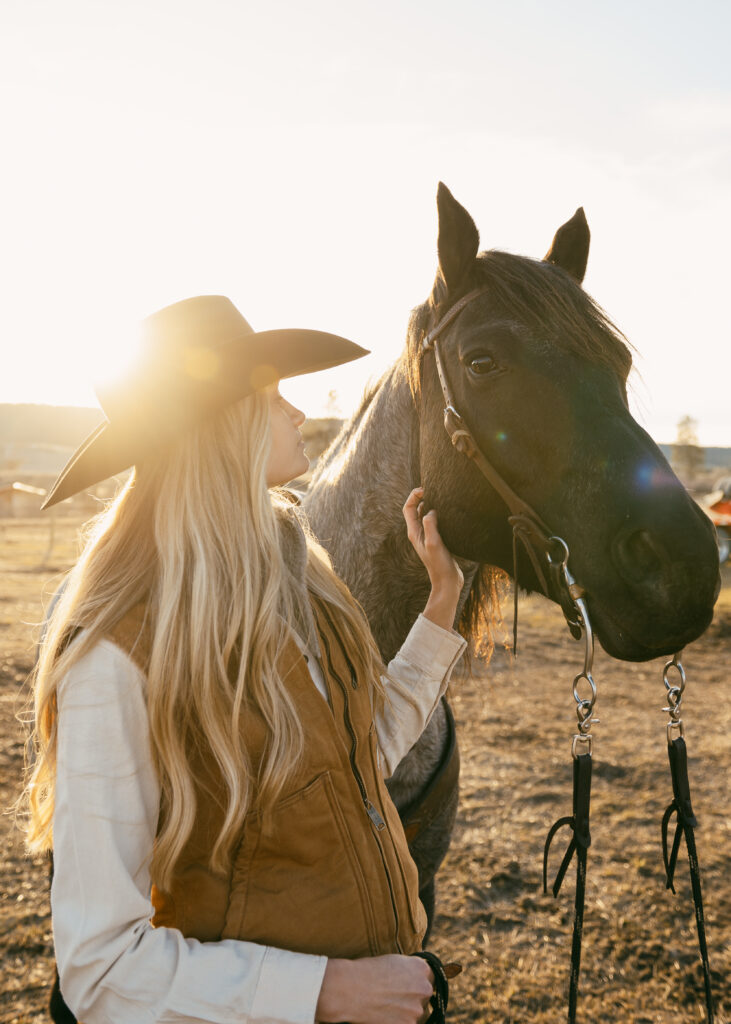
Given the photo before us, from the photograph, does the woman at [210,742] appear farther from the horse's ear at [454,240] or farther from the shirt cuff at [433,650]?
the horse's ear at [454,240]

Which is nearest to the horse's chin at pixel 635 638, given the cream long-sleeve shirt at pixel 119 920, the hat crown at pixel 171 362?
the cream long-sleeve shirt at pixel 119 920

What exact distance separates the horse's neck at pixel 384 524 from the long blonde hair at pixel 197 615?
66 cm

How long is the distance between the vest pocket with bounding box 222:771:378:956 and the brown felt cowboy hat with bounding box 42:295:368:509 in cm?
75

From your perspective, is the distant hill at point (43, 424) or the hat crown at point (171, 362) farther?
the distant hill at point (43, 424)

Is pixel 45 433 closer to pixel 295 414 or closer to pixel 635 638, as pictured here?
pixel 295 414

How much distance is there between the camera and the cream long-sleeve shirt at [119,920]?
1064 mm

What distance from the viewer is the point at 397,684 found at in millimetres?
1719

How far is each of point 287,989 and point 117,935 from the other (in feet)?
0.95

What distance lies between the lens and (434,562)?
6.25ft

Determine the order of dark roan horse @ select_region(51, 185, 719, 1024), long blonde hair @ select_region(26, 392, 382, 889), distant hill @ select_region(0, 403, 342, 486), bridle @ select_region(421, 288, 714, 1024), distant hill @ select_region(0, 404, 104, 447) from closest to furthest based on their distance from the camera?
1. long blonde hair @ select_region(26, 392, 382, 889)
2. bridle @ select_region(421, 288, 714, 1024)
3. dark roan horse @ select_region(51, 185, 719, 1024)
4. distant hill @ select_region(0, 403, 342, 486)
5. distant hill @ select_region(0, 404, 104, 447)

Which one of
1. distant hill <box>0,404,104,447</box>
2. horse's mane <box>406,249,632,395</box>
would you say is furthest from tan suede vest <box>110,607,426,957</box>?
distant hill <box>0,404,104,447</box>

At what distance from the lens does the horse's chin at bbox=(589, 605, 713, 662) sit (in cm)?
151

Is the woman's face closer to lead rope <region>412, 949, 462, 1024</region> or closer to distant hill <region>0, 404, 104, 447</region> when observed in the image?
lead rope <region>412, 949, 462, 1024</region>

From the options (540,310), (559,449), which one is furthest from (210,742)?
(540,310)
